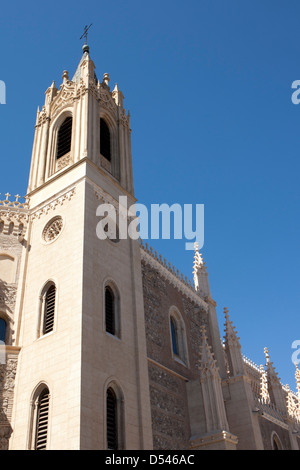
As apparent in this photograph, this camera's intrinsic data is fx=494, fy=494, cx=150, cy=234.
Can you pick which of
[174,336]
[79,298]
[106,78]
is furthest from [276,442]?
[106,78]

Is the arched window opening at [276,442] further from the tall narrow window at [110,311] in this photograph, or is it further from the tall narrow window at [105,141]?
the tall narrow window at [105,141]

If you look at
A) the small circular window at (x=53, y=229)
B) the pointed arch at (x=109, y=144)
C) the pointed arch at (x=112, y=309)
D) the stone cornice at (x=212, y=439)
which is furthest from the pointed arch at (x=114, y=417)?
the pointed arch at (x=109, y=144)

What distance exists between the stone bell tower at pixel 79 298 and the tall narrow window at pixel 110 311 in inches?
1.8

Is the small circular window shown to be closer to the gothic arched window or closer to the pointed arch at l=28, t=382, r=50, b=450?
the pointed arch at l=28, t=382, r=50, b=450

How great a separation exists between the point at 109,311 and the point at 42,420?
4.70 meters

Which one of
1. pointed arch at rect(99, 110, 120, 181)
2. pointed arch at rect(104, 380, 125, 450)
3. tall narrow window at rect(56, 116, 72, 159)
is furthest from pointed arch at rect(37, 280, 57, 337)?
tall narrow window at rect(56, 116, 72, 159)

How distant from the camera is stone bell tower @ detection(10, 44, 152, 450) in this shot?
51.5 ft

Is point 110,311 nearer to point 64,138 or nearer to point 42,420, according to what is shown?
point 42,420

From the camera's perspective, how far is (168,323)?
923 inches

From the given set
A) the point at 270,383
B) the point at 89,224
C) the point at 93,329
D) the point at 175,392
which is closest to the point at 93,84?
the point at 89,224

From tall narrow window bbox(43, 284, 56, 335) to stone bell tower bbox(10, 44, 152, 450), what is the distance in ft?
0.13

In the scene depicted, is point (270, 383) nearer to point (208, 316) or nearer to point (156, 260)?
point (208, 316)

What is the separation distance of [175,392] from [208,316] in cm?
807

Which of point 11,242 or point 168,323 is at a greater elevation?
point 11,242
